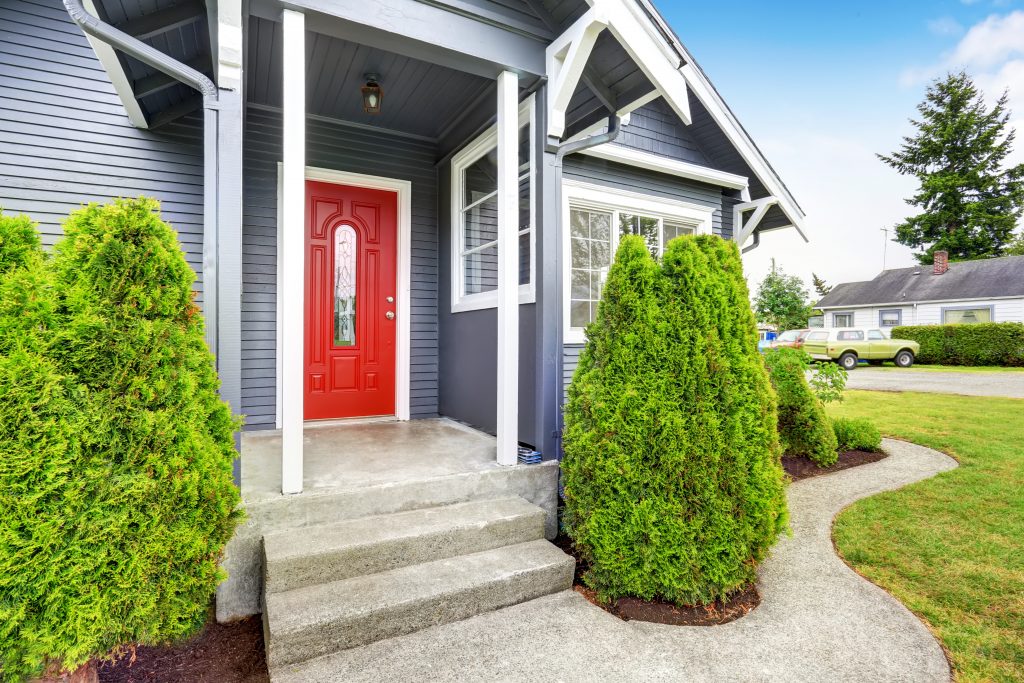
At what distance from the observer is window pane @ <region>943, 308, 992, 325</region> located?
17.0 metres

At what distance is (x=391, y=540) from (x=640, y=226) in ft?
13.5

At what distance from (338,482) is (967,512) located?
415cm

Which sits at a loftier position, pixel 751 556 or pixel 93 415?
pixel 93 415

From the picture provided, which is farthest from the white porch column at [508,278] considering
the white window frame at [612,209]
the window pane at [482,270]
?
the white window frame at [612,209]

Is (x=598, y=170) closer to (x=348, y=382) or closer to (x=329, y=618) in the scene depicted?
(x=348, y=382)

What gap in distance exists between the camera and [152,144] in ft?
11.3

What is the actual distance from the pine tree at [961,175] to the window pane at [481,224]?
25428 mm

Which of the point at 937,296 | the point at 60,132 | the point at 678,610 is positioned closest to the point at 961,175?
the point at 937,296

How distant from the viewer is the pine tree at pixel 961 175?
20.8 metres

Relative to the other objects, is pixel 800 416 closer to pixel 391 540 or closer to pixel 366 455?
pixel 366 455

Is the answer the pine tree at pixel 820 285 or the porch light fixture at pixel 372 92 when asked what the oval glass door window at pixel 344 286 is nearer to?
the porch light fixture at pixel 372 92

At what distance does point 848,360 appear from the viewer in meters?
15.4

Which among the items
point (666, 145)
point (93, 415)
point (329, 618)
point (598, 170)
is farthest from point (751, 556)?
point (666, 145)

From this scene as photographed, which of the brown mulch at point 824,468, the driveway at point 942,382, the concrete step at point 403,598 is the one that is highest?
the driveway at point 942,382
